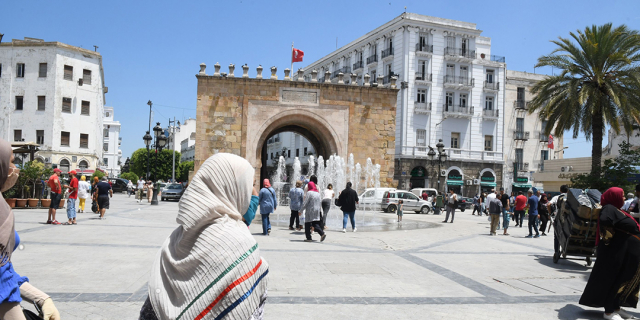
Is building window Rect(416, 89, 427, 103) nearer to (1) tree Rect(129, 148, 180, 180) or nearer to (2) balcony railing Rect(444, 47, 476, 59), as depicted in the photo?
(2) balcony railing Rect(444, 47, 476, 59)

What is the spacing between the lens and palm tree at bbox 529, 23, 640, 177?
57.2ft

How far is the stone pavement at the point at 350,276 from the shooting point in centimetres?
507

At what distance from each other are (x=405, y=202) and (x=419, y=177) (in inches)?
543

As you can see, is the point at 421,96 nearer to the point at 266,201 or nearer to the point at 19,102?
the point at 266,201

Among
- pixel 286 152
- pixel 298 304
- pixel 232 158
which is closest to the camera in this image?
pixel 232 158

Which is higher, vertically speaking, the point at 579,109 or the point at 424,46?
the point at 424,46

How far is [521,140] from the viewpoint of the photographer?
4141cm

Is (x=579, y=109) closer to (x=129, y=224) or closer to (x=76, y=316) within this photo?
(x=129, y=224)

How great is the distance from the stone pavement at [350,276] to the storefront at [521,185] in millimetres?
31603

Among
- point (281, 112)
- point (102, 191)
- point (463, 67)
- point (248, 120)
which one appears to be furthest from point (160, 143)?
point (463, 67)

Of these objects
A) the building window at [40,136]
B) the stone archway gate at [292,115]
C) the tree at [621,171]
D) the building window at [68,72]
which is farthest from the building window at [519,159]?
the building window at [40,136]

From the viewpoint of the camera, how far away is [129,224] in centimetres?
1280

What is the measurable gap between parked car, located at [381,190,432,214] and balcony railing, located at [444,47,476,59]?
18.2 m

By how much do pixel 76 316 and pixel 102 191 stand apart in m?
10.2
